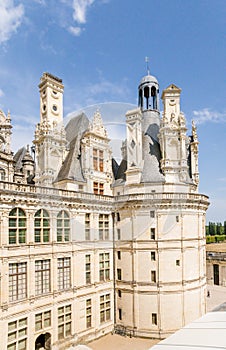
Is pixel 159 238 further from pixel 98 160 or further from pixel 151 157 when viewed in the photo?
pixel 98 160

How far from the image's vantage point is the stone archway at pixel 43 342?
20.0 m

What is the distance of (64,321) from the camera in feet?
69.3

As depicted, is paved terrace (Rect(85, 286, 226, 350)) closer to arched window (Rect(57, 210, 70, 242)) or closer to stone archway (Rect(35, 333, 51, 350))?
stone archway (Rect(35, 333, 51, 350))

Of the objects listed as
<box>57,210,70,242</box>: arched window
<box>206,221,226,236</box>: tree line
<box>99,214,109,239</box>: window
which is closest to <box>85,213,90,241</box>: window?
<box>99,214,109,239</box>: window

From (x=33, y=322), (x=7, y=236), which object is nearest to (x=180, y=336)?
(x=7, y=236)

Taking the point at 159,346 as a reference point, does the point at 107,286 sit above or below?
below

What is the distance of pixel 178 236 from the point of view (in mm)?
24516

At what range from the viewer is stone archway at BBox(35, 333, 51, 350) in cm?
1995

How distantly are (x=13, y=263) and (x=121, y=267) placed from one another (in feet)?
33.8

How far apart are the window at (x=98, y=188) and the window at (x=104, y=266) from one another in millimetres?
5581

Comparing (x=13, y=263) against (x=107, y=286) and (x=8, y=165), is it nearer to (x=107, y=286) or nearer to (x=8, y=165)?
(x=107, y=286)

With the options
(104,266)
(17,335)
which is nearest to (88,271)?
(104,266)

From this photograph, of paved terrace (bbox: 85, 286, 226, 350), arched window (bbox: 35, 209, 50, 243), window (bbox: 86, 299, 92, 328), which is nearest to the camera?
arched window (bbox: 35, 209, 50, 243)

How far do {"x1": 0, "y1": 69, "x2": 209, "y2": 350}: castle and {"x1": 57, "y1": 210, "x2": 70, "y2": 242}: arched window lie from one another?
0.28ft
